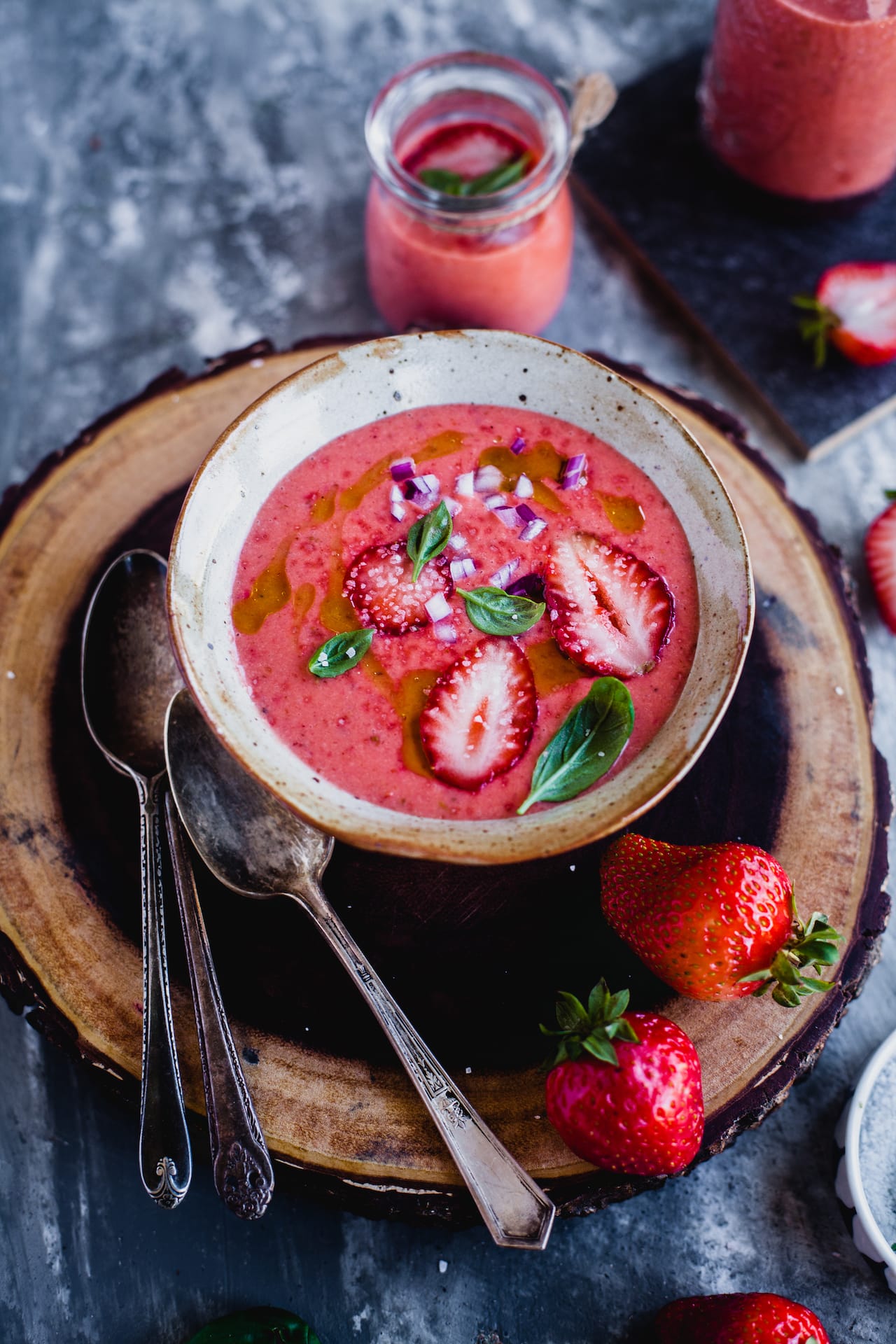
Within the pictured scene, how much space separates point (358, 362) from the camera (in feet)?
7.39

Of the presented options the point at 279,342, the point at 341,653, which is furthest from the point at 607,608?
the point at 279,342

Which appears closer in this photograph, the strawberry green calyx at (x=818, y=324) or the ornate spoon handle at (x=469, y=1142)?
the ornate spoon handle at (x=469, y=1142)

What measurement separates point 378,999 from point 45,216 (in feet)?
8.29

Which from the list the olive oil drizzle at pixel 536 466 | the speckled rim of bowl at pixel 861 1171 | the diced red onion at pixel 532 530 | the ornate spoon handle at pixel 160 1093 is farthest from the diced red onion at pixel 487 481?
the speckled rim of bowl at pixel 861 1171

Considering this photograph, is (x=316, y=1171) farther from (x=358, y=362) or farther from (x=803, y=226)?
(x=803, y=226)

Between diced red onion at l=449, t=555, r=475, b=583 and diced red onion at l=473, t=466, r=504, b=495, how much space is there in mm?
179

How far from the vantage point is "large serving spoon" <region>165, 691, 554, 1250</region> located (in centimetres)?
200

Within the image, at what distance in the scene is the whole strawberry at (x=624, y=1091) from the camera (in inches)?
74.5

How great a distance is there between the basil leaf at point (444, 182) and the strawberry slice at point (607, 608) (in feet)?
3.42

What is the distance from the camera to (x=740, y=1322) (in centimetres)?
203

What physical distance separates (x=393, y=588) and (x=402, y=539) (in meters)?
0.12

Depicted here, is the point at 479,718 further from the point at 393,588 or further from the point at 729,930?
the point at 729,930

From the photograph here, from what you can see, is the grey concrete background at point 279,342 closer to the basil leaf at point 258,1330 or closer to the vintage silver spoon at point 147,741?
the basil leaf at point 258,1330

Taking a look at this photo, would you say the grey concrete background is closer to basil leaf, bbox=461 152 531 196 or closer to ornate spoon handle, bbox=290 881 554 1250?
ornate spoon handle, bbox=290 881 554 1250
